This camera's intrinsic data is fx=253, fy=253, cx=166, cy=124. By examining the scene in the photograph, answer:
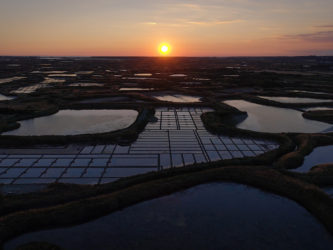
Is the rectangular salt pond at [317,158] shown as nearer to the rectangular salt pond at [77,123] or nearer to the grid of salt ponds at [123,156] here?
the grid of salt ponds at [123,156]

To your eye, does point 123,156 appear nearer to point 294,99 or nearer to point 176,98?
point 176,98

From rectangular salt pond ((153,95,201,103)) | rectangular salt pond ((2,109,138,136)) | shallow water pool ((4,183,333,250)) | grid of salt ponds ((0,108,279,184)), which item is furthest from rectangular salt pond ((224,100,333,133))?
shallow water pool ((4,183,333,250))

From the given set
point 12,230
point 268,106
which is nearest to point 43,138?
point 12,230

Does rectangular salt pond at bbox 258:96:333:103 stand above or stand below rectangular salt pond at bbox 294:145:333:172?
above

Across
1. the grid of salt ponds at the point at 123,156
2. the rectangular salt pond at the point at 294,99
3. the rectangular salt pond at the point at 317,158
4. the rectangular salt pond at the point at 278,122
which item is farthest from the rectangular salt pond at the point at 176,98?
the rectangular salt pond at the point at 317,158

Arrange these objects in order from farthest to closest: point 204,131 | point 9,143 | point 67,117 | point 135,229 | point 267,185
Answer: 1. point 67,117
2. point 204,131
3. point 9,143
4. point 267,185
5. point 135,229

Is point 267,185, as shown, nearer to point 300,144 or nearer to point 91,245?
point 300,144

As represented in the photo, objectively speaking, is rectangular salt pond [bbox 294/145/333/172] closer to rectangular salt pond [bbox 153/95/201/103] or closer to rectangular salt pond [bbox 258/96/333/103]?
rectangular salt pond [bbox 258/96/333/103]
